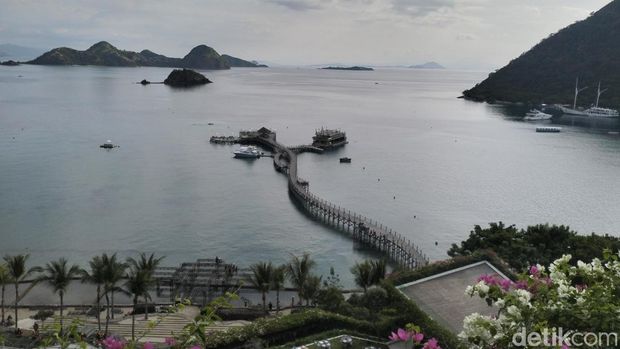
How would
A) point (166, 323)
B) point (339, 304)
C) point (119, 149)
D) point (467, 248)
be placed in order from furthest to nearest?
1. point (119, 149)
2. point (467, 248)
3. point (166, 323)
4. point (339, 304)

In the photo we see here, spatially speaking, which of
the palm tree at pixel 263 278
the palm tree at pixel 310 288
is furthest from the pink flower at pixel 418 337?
the palm tree at pixel 263 278

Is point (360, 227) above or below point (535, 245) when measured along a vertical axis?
below

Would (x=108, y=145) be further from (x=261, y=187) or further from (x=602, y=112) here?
(x=602, y=112)

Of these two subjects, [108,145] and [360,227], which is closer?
[360,227]

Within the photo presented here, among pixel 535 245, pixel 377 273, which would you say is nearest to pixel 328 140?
pixel 535 245

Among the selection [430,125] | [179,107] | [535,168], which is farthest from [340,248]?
[179,107]

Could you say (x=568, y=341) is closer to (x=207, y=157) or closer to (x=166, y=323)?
(x=166, y=323)
